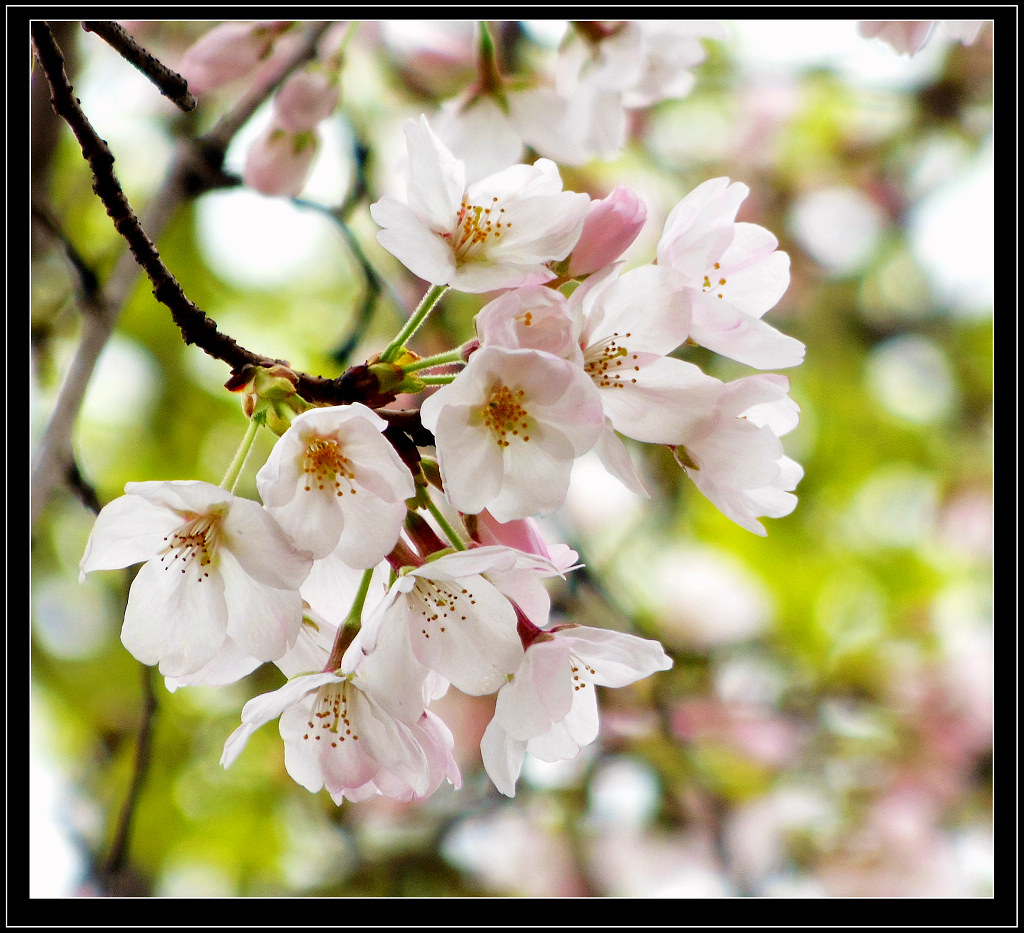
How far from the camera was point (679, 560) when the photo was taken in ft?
10.5

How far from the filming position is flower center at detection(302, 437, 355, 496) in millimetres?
798

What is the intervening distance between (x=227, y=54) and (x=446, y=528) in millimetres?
1077

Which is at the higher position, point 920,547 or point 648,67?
point 648,67

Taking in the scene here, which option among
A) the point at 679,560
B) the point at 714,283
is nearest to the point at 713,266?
the point at 714,283

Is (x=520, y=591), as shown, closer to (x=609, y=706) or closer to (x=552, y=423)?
(x=552, y=423)

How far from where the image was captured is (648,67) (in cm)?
150

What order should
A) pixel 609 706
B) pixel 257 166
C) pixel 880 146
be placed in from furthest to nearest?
1. pixel 880 146
2. pixel 609 706
3. pixel 257 166

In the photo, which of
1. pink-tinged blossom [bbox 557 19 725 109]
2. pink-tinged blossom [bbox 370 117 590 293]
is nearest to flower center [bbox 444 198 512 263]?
pink-tinged blossom [bbox 370 117 590 293]

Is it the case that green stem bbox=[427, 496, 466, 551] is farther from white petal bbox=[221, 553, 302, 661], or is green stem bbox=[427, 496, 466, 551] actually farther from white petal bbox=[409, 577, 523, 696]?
white petal bbox=[221, 553, 302, 661]

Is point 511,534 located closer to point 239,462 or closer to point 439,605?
point 439,605
